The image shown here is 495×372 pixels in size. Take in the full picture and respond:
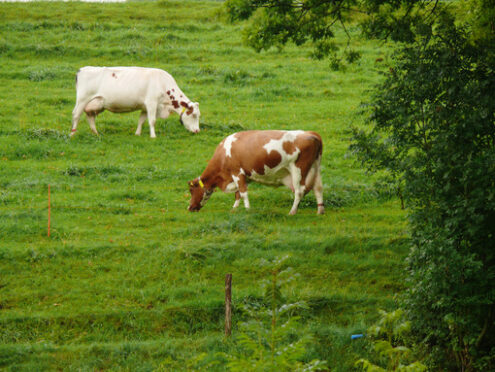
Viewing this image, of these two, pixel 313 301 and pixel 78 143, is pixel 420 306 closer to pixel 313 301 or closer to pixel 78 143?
pixel 313 301

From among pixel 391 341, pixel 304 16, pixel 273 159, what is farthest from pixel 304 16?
pixel 391 341

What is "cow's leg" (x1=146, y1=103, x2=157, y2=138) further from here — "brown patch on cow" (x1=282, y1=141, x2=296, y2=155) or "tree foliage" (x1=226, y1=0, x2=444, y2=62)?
"tree foliage" (x1=226, y1=0, x2=444, y2=62)

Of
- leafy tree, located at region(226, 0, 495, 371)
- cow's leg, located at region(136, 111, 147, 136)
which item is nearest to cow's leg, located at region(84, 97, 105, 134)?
cow's leg, located at region(136, 111, 147, 136)

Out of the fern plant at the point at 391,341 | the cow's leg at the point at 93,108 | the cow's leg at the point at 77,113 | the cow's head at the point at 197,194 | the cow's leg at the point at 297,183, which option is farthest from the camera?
the cow's leg at the point at 93,108

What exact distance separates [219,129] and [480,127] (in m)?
A: 16.4

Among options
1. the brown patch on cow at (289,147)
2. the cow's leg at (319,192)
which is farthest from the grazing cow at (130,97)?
the cow's leg at (319,192)

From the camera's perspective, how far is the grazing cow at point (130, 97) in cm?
2616

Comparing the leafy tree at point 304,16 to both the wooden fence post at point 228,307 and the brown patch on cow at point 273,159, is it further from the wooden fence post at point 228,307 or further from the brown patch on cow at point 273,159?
the wooden fence post at point 228,307

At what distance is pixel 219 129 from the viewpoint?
26.5m

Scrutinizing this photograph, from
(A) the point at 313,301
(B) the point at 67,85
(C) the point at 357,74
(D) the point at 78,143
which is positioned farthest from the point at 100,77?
(A) the point at 313,301

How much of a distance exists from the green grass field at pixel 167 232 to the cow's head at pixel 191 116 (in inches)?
16.8

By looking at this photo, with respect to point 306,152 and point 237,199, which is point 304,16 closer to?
point 306,152

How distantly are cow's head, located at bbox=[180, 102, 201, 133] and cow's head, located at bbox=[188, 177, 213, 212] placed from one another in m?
6.71

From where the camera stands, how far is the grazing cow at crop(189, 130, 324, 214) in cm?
1898
